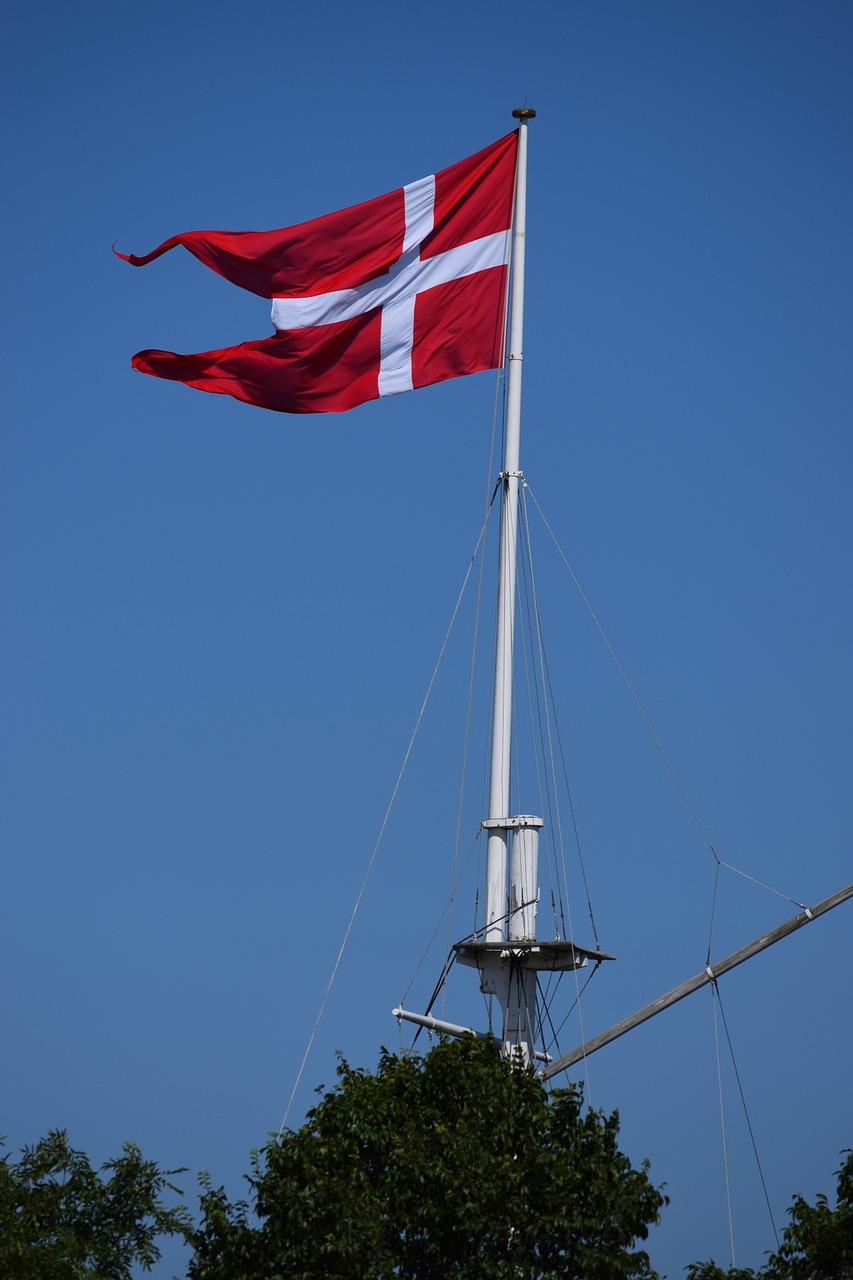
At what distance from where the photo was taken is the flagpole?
37.9 meters

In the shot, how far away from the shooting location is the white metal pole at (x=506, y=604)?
3797cm

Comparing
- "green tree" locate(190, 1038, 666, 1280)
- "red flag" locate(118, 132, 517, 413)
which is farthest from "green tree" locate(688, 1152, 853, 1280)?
"red flag" locate(118, 132, 517, 413)

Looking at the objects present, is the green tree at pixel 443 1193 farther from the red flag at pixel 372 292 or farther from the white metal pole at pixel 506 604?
the red flag at pixel 372 292

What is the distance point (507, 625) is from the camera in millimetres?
39125

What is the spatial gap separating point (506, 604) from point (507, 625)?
1.18 ft

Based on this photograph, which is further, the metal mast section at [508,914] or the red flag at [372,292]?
the red flag at [372,292]

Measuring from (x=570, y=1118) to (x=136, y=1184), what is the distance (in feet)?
21.5

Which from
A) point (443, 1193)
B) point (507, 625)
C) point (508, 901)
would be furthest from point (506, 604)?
point (443, 1193)

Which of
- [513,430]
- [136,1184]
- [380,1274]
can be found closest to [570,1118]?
[380,1274]

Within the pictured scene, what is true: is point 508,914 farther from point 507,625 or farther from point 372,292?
point 372,292

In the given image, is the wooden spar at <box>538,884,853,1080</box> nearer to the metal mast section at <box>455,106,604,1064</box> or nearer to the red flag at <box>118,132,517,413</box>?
A: the metal mast section at <box>455,106,604,1064</box>

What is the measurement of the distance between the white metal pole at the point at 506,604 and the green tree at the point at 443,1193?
3.74 m

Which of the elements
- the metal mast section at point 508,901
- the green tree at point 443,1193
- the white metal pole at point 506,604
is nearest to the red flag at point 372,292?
the white metal pole at point 506,604

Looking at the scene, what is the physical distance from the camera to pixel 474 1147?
109 feet
